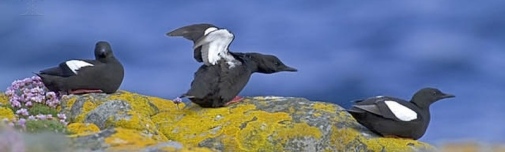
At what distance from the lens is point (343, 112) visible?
40.3 feet

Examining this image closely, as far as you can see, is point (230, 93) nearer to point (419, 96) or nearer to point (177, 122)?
point (177, 122)

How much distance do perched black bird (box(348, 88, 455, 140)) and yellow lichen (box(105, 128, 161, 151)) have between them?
18.4ft

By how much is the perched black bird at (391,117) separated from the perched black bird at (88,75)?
139 inches

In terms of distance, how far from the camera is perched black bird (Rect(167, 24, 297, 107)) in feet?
40.3

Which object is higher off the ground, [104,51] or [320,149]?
[104,51]

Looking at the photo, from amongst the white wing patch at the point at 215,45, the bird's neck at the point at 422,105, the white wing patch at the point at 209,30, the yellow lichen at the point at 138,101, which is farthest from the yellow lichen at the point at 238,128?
the bird's neck at the point at 422,105

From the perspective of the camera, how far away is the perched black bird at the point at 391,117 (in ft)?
38.2

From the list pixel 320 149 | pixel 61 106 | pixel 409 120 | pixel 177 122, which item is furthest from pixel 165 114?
pixel 409 120

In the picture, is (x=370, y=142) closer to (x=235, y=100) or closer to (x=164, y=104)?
(x=235, y=100)

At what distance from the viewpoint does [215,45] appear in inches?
→ 493

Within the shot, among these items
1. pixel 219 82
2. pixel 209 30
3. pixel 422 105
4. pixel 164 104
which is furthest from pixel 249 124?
pixel 422 105

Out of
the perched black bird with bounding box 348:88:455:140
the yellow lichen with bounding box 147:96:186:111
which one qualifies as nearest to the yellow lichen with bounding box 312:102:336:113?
the perched black bird with bounding box 348:88:455:140

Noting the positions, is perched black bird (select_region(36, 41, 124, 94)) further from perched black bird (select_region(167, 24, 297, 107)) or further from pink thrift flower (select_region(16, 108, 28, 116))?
pink thrift flower (select_region(16, 108, 28, 116))

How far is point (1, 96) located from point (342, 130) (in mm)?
4905
